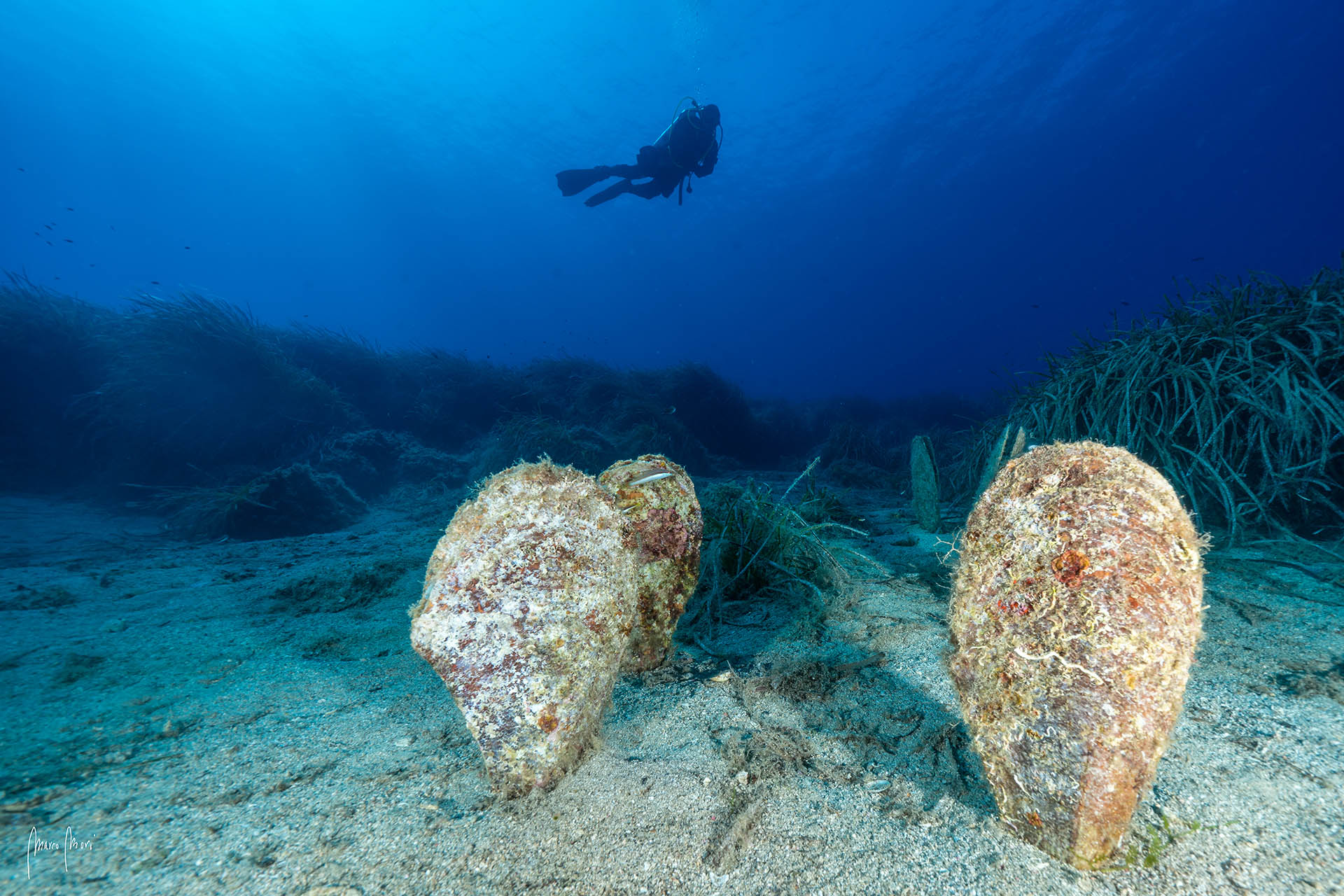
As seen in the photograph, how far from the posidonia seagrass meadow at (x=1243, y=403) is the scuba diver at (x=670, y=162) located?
10.2 m

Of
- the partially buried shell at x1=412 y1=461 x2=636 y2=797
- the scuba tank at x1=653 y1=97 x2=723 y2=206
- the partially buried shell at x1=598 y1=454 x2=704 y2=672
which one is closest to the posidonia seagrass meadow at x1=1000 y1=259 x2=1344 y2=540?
the partially buried shell at x1=598 y1=454 x2=704 y2=672

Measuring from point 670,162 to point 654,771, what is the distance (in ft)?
44.5

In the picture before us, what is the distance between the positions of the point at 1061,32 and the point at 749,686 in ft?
222

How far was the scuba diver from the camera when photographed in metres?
11.9

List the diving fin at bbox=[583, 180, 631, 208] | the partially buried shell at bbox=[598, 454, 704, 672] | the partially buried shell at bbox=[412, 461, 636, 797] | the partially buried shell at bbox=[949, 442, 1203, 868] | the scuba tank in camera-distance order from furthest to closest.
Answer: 1. the diving fin at bbox=[583, 180, 631, 208]
2. the scuba tank
3. the partially buried shell at bbox=[598, 454, 704, 672]
4. the partially buried shell at bbox=[412, 461, 636, 797]
5. the partially buried shell at bbox=[949, 442, 1203, 868]

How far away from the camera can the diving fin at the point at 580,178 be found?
1210cm

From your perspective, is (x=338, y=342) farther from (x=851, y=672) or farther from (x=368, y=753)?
(x=851, y=672)

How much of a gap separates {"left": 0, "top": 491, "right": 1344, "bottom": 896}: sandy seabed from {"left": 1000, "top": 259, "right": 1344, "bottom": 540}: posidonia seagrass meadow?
29.9 inches

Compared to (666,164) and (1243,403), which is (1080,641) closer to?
(1243,403)

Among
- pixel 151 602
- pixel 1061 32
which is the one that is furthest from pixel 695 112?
pixel 1061 32

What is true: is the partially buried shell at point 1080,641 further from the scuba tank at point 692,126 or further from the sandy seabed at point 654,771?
the scuba tank at point 692,126

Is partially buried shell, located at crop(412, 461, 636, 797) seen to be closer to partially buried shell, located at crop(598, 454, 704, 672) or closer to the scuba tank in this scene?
partially buried shell, located at crop(598, 454, 704, 672)

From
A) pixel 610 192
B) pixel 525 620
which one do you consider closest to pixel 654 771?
pixel 525 620

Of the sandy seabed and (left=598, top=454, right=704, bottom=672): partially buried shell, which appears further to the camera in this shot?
(left=598, top=454, right=704, bottom=672): partially buried shell
